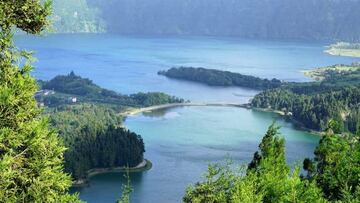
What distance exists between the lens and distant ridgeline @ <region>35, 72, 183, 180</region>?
228ft

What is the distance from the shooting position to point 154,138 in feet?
270

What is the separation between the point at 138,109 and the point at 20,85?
322 ft

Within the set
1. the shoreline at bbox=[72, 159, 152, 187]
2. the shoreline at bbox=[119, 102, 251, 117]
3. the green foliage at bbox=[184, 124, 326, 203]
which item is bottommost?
the shoreline at bbox=[72, 159, 152, 187]

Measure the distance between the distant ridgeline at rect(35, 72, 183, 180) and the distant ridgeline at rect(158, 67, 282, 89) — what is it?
2810cm

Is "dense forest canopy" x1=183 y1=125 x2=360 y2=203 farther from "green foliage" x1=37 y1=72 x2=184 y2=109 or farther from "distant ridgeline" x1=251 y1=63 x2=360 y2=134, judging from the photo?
"green foliage" x1=37 y1=72 x2=184 y2=109

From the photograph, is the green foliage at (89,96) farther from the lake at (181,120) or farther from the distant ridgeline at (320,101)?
the distant ridgeline at (320,101)

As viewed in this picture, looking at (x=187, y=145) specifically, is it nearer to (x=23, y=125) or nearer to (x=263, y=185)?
(x=263, y=185)

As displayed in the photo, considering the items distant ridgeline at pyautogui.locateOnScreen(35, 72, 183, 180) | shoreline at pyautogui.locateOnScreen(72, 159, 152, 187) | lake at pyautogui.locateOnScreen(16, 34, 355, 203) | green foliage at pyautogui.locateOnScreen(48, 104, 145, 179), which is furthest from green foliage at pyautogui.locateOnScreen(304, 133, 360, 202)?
shoreline at pyautogui.locateOnScreen(72, 159, 152, 187)

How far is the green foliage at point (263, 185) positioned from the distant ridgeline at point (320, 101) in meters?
58.3

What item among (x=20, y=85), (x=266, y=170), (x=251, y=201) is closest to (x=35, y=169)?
(x=20, y=85)

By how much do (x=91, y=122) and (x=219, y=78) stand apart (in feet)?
201

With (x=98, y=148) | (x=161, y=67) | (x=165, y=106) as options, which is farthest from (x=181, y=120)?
(x=161, y=67)

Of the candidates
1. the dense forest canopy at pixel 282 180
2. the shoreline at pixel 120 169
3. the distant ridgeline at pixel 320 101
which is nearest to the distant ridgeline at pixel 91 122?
the shoreline at pixel 120 169

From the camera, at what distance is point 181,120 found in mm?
96438
